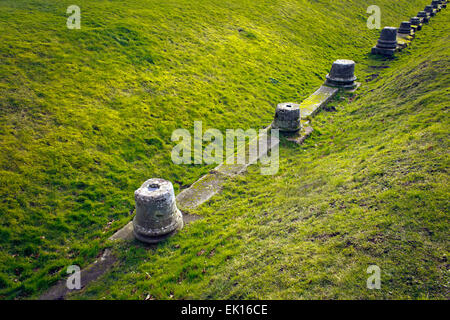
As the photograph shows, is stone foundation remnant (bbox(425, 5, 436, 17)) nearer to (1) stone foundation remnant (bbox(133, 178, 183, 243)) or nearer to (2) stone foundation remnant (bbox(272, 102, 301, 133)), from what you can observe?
(2) stone foundation remnant (bbox(272, 102, 301, 133))

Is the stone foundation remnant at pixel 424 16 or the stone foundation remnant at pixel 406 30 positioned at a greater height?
the stone foundation remnant at pixel 424 16

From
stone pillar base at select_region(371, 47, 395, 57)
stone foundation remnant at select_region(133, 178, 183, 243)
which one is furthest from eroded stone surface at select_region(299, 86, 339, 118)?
stone foundation remnant at select_region(133, 178, 183, 243)

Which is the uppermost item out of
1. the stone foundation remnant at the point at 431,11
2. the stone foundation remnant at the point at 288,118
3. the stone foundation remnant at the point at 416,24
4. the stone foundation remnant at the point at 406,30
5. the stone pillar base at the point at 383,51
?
the stone foundation remnant at the point at 431,11

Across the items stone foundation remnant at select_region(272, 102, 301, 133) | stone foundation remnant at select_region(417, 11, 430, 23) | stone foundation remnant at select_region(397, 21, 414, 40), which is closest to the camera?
stone foundation remnant at select_region(272, 102, 301, 133)

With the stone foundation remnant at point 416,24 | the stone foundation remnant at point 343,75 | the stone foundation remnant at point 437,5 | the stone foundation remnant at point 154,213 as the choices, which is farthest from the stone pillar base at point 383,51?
the stone foundation remnant at point 154,213

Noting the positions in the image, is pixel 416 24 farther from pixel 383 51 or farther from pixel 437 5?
pixel 437 5

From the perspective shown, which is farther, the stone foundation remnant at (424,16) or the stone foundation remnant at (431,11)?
the stone foundation remnant at (431,11)

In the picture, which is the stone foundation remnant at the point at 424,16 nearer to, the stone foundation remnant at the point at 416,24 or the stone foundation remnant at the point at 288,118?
the stone foundation remnant at the point at 416,24

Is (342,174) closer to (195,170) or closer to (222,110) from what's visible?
(195,170)
